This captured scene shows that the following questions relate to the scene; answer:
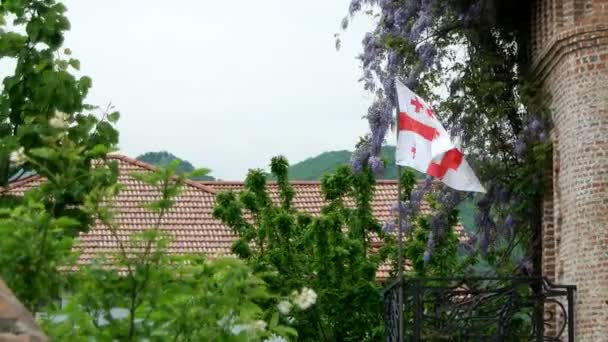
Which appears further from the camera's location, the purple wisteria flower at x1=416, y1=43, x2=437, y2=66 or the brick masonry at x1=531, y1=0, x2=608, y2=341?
the purple wisteria flower at x1=416, y1=43, x2=437, y2=66

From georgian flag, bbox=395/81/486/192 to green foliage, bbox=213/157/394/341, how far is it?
768 cm

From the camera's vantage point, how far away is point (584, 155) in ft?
83.6

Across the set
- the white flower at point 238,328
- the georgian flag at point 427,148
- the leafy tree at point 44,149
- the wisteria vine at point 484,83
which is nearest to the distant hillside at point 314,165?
the wisteria vine at point 484,83

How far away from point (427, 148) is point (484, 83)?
3.23 metres

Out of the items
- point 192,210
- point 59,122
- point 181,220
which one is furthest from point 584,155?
point 192,210

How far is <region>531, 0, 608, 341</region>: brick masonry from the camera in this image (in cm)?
2511

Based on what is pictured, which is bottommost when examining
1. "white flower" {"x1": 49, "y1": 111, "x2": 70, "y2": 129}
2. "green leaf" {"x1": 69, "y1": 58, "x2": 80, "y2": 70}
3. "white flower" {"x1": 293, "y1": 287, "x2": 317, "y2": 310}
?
"white flower" {"x1": 293, "y1": 287, "x2": 317, "y2": 310}

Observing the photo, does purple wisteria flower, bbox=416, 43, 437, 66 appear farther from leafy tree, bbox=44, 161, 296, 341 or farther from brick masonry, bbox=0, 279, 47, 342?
brick masonry, bbox=0, 279, 47, 342

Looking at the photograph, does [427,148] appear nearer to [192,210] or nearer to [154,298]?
[154,298]

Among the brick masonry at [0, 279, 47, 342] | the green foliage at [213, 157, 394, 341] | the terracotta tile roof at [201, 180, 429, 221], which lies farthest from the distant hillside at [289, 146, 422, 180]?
the brick masonry at [0, 279, 47, 342]

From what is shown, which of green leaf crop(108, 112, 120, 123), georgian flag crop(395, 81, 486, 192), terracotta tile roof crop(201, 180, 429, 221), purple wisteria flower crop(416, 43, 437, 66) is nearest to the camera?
green leaf crop(108, 112, 120, 123)

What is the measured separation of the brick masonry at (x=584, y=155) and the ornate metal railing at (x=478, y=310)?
1.13 feet

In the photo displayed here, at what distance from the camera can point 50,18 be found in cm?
2236

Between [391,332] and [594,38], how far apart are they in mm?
4561
